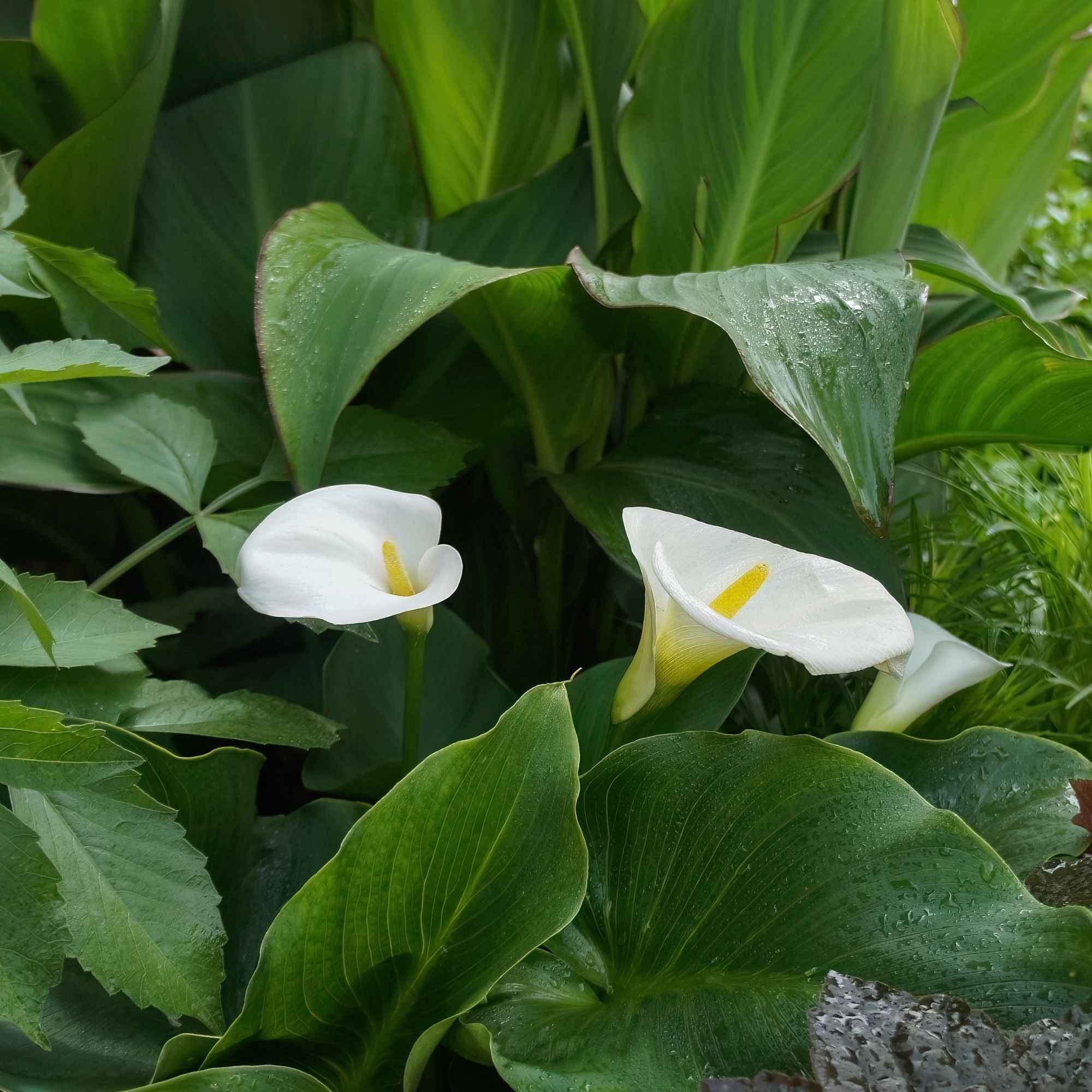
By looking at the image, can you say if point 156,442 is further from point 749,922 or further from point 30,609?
point 749,922

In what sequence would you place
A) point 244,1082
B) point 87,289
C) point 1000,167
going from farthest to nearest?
1. point 1000,167
2. point 87,289
3. point 244,1082

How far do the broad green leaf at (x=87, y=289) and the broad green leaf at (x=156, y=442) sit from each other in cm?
5

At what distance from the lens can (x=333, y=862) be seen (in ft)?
1.22

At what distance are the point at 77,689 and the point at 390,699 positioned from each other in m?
0.20

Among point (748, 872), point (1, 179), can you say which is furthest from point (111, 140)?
point (748, 872)

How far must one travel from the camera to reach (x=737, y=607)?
436 mm

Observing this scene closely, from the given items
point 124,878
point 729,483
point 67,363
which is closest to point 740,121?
point 729,483

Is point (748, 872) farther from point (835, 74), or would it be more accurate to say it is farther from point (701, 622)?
point (835, 74)

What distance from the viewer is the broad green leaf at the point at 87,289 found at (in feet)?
1.73

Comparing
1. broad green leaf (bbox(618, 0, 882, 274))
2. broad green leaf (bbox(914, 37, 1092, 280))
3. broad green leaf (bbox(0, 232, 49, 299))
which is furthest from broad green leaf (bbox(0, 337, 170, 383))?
broad green leaf (bbox(914, 37, 1092, 280))

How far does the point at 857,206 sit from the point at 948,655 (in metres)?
0.28

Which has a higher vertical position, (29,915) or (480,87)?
(480,87)

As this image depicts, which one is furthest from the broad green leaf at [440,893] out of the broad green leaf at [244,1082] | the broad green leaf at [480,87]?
the broad green leaf at [480,87]

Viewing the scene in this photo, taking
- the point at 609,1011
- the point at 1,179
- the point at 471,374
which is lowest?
the point at 609,1011
